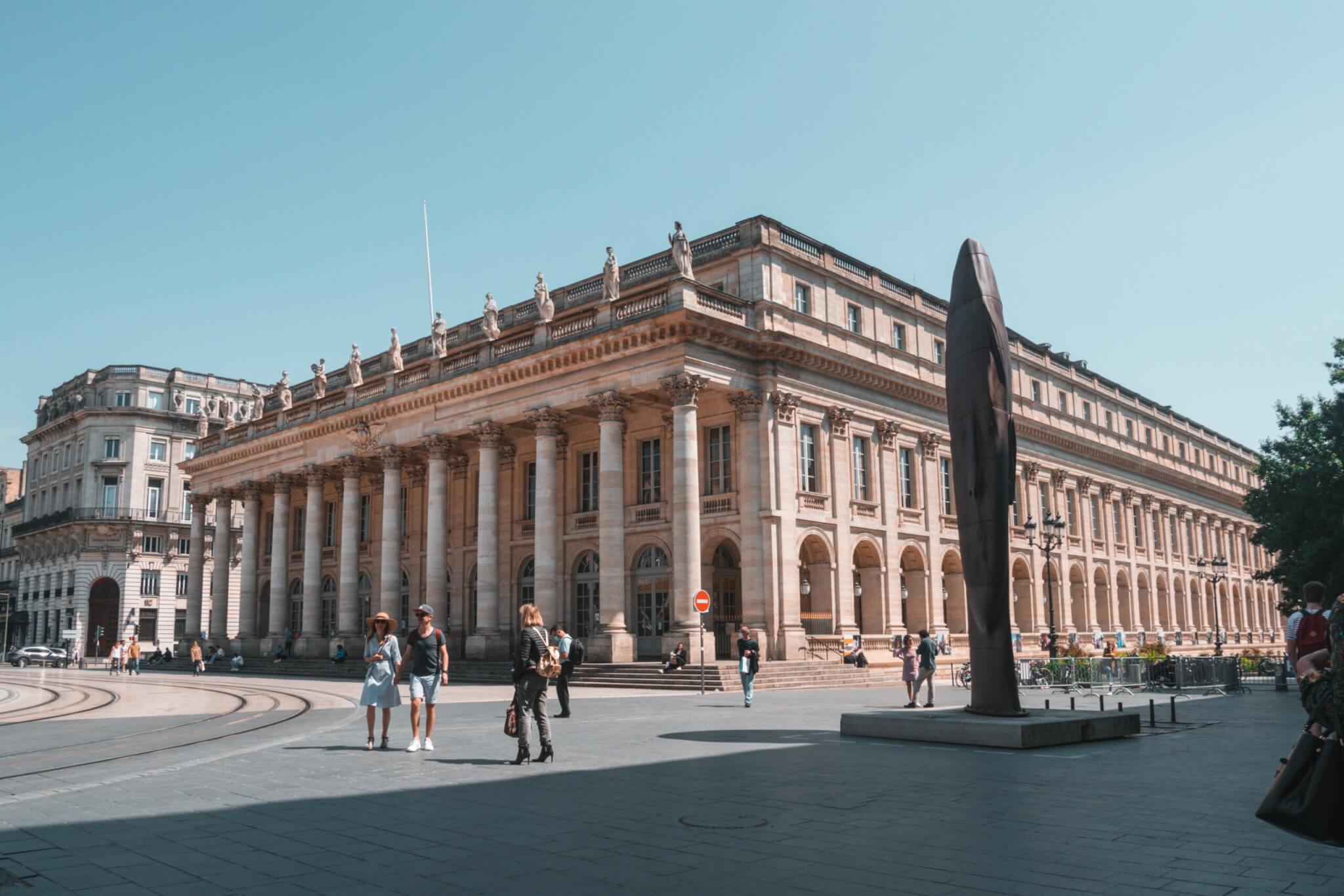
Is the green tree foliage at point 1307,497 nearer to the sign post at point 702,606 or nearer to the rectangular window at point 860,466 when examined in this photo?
the rectangular window at point 860,466

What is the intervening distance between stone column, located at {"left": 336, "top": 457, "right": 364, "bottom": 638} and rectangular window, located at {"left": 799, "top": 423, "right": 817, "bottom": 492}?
20.8 m

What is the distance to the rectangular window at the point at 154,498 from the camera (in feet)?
251

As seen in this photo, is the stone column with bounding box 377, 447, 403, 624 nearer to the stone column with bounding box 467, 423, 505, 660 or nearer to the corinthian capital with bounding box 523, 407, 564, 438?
the stone column with bounding box 467, 423, 505, 660

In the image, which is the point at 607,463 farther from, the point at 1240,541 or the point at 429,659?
the point at 1240,541

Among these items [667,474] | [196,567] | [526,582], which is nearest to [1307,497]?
[667,474]

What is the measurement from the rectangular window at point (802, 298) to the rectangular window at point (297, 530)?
108ft

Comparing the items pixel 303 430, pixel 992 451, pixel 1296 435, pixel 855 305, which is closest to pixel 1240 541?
pixel 1296 435

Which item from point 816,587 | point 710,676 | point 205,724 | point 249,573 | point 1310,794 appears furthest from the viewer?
point 249,573

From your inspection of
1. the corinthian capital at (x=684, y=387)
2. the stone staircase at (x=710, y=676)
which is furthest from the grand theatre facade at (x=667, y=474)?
the stone staircase at (x=710, y=676)

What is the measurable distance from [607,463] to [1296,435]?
3218 cm

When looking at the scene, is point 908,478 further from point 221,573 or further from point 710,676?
point 221,573

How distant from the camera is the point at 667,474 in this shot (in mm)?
38094

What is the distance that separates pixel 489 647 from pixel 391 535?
8.10m

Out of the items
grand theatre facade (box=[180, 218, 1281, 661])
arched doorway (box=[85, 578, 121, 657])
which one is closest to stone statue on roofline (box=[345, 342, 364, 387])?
grand theatre facade (box=[180, 218, 1281, 661])
